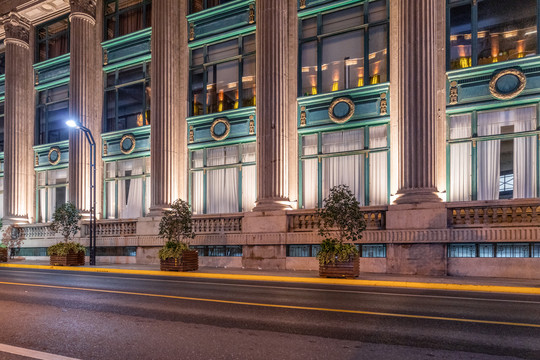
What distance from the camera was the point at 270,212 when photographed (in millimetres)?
20734

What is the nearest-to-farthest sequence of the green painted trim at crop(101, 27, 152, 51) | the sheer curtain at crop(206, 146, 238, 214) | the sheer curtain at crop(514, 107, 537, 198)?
the sheer curtain at crop(514, 107, 537, 198) → the sheer curtain at crop(206, 146, 238, 214) → the green painted trim at crop(101, 27, 152, 51)

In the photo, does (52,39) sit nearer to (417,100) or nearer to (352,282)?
(417,100)

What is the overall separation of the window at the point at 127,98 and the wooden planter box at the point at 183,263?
10.5 metres

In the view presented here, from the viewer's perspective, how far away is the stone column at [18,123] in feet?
103

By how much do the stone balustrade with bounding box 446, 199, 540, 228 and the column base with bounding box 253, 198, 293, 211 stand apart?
7.14m

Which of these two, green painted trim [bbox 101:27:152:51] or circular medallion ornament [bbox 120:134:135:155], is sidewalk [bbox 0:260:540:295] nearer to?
circular medallion ornament [bbox 120:134:135:155]

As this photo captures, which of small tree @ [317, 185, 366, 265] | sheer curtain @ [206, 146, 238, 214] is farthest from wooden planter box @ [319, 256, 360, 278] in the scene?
sheer curtain @ [206, 146, 238, 214]

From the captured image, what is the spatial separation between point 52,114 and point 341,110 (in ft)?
70.1

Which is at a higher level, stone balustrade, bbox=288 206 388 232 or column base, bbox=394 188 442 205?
column base, bbox=394 188 442 205

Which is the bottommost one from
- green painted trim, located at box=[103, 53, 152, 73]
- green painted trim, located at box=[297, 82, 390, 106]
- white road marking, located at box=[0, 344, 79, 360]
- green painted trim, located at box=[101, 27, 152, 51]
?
white road marking, located at box=[0, 344, 79, 360]


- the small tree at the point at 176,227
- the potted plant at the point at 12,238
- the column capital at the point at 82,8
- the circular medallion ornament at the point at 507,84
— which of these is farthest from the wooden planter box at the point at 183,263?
the column capital at the point at 82,8

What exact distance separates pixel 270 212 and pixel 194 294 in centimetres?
951

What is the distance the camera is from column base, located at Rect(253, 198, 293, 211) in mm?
20906

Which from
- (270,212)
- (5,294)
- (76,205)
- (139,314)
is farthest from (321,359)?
(76,205)
